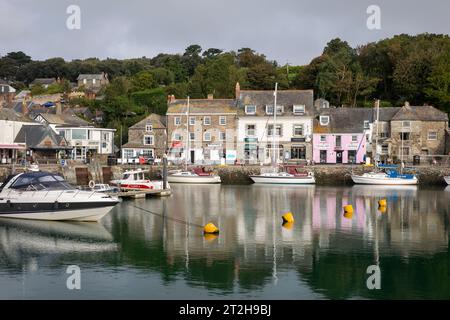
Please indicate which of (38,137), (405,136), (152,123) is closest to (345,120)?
(405,136)

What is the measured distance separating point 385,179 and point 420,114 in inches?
523

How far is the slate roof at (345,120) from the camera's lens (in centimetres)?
6900

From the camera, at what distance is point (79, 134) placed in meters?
71.7

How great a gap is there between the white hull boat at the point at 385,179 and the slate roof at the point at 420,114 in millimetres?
10559

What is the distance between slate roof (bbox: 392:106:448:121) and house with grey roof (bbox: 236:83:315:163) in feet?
34.0

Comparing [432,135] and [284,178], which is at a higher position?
[432,135]

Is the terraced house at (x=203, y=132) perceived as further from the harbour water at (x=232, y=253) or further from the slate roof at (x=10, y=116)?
the harbour water at (x=232, y=253)

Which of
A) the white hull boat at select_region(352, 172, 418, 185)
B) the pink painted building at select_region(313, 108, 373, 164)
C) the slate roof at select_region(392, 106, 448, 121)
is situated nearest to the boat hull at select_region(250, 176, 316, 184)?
the white hull boat at select_region(352, 172, 418, 185)

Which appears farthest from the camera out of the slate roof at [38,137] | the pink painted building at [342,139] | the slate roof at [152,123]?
the slate roof at [152,123]

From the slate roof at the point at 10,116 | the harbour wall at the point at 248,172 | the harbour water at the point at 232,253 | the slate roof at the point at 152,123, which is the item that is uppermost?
the slate roof at the point at 10,116

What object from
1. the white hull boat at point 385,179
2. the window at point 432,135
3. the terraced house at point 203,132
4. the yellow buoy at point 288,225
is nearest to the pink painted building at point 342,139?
the window at point 432,135

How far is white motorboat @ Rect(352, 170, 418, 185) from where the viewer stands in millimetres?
59656

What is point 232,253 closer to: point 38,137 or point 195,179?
point 195,179

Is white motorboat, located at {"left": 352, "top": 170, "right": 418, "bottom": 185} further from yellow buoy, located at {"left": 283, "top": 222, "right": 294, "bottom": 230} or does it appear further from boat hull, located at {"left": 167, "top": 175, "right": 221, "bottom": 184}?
yellow buoy, located at {"left": 283, "top": 222, "right": 294, "bottom": 230}
